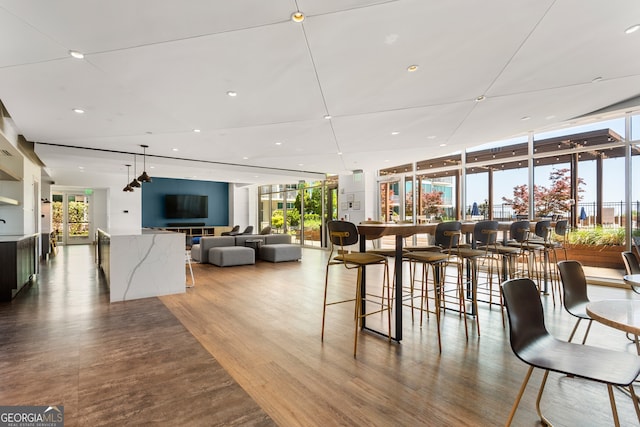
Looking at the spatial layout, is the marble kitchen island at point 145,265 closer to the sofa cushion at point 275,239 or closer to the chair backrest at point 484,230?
the sofa cushion at point 275,239

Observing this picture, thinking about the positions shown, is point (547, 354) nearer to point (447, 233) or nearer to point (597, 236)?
point (447, 233)

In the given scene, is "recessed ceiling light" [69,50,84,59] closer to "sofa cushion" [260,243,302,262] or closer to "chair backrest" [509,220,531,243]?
"chair backrest" [509,220,531,243]

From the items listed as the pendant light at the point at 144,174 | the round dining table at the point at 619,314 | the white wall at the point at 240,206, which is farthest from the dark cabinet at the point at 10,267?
the white wall at the point at 240,206

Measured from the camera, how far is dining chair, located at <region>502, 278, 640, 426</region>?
1463 millimetres

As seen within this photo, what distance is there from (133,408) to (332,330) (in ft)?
6.29

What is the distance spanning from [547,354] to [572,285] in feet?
3.48

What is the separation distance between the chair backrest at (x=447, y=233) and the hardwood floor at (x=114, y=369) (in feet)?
7.50

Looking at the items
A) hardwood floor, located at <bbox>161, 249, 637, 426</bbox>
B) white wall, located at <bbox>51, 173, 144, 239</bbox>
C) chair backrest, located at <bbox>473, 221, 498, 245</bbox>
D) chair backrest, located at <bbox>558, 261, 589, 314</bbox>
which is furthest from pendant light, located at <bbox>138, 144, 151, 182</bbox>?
chair backrest, located at <bbox>558, 261, 589, 314</bbox>

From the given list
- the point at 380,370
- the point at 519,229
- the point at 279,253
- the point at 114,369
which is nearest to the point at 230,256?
the point at 279,253

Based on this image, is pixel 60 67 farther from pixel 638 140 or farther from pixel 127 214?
pixel 127 214

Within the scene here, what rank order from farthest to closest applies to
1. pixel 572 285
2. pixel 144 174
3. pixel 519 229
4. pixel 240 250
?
1. pixel 240 250
2. pixel 144 174
3. pixel 519 229
4. pixel 572 285

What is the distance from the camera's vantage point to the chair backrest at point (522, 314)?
5.53 ft

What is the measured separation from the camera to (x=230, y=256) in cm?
773

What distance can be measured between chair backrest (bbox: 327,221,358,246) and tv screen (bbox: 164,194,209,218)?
12167mm
